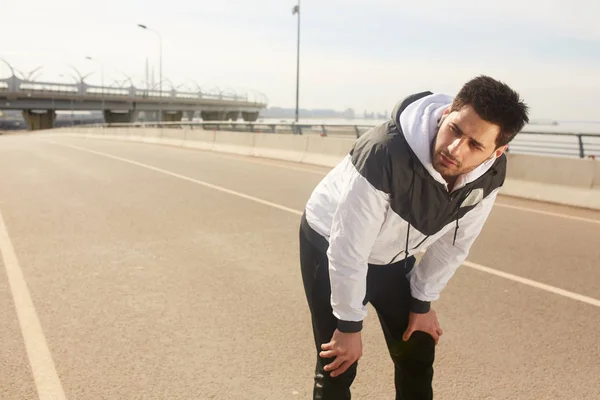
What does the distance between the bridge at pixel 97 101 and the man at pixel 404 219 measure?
9708cm

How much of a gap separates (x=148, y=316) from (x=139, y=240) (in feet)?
8.95

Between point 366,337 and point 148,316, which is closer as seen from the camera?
point 366,337

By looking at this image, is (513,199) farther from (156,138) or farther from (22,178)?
(156,138)

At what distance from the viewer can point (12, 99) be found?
293 feet

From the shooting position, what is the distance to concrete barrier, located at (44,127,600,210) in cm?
1017

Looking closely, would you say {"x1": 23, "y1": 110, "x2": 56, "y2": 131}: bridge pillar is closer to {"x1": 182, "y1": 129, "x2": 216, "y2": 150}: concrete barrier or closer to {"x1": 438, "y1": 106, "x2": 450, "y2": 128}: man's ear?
{"x1": 182, "y1": 129, "x2": 216, "y2": 150}: concrete barrier

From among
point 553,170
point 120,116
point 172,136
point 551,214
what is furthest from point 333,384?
point 120,116

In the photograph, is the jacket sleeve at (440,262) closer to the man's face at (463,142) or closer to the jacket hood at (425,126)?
the jacket hood at (425,126)

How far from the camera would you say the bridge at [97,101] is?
91000 millimetres

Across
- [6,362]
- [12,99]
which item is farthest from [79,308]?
[12,99]

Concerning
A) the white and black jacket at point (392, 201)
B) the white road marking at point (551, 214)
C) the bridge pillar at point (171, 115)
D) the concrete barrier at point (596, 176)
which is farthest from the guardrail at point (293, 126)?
the bridge pillar at point (171, 115)

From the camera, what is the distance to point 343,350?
226 cm

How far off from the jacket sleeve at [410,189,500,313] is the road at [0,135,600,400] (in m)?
0.99

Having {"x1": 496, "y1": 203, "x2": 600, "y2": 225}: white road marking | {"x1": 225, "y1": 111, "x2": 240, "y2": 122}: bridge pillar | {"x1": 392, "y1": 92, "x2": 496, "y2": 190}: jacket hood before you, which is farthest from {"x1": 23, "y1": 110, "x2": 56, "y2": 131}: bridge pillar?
{"x1": 392, "y1": 92, "x2": 496, "y2": 190}: jacket hood
